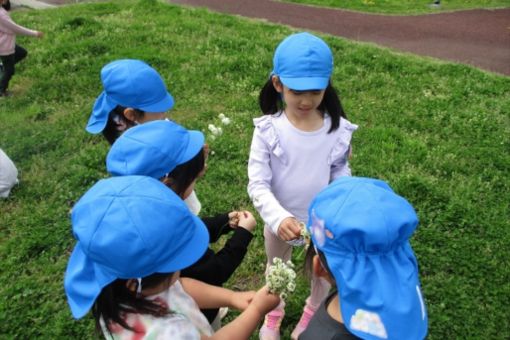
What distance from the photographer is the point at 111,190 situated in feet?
5.19

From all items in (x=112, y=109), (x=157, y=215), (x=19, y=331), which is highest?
(x=157, y=215)

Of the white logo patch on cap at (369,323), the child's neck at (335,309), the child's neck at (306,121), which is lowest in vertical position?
the child's neck at (335,309)

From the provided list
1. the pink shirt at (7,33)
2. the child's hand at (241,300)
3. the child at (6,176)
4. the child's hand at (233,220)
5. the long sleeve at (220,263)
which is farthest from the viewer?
the pink shirt at (7,33)

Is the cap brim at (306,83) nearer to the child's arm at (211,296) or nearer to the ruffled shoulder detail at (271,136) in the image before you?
the ruffled shoulder detail at (271,136)

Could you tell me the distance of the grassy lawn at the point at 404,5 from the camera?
14220mm

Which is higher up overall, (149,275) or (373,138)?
(149,275)

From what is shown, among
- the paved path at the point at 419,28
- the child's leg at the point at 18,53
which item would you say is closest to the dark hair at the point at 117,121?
the child's leg at the point at 18,53

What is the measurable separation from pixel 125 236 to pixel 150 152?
2.21 ft

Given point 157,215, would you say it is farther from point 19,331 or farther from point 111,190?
point 19,331

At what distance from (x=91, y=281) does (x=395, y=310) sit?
3.59 feet

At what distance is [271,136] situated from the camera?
105 inches

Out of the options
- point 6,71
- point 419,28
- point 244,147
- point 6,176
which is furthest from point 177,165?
point 419,28

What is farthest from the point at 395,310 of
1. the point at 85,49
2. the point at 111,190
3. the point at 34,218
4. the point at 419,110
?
the point at 85,49

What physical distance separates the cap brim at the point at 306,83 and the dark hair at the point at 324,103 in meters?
0.24
